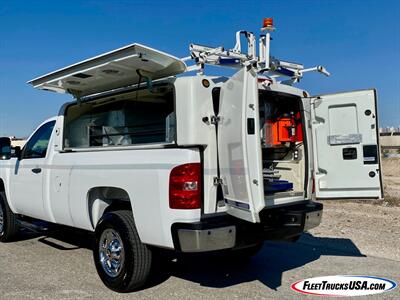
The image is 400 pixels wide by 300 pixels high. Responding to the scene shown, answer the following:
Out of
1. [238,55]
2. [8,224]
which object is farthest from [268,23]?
[8,224]

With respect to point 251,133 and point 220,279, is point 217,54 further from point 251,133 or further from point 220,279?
point 220,279

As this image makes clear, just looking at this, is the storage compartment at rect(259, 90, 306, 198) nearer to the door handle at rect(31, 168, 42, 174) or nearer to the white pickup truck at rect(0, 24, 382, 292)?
the white pickup truck at rect(0, 24, 382, 292)

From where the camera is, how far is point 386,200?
39.8 ft

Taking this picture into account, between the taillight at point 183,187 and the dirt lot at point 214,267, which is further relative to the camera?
the dirt lot at point 214,267

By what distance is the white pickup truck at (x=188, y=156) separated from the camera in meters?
4.11

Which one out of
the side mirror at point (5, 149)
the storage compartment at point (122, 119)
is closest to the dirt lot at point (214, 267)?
the side mirror at point (5, 149)

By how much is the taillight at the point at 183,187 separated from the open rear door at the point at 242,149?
0.32 meters

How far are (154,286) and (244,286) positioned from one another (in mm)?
1029

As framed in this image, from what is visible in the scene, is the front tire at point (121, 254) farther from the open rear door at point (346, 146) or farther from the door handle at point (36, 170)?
the open rear door at point (346, 146)

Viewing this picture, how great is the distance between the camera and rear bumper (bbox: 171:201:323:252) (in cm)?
403

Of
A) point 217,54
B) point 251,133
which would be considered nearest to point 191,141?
point 251,133

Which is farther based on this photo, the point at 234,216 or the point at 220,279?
the point at 220,279

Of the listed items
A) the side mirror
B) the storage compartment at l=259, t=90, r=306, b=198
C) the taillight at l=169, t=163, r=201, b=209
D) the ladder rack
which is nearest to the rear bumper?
the taillight at l=169, t=163, r=201, b=209

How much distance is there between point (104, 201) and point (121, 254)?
80 cm
